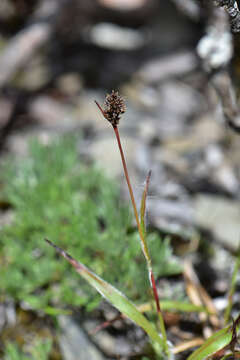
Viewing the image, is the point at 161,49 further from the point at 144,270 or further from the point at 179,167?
the point at 144,270

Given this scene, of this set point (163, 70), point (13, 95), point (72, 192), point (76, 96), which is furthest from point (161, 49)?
point (72, 192)

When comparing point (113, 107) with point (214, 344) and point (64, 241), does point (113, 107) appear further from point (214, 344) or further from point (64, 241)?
point (64, 241)

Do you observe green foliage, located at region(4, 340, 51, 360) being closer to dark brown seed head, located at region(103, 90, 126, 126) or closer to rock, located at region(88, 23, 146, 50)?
dark brown seed head, located at region(103, 90, 126, 126)

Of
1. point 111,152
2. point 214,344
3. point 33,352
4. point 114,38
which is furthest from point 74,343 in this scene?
point 114,38

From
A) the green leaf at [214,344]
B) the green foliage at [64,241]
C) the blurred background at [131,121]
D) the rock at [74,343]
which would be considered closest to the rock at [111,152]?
the blurred background at [131,121]

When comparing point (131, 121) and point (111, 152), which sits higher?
point (131, 121)

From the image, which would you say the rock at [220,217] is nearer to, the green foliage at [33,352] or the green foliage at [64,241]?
the green foliage at [64,241]

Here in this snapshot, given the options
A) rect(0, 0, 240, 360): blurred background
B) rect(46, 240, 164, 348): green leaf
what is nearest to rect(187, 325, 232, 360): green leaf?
rect(46, 240, 164, 348): green leaf
